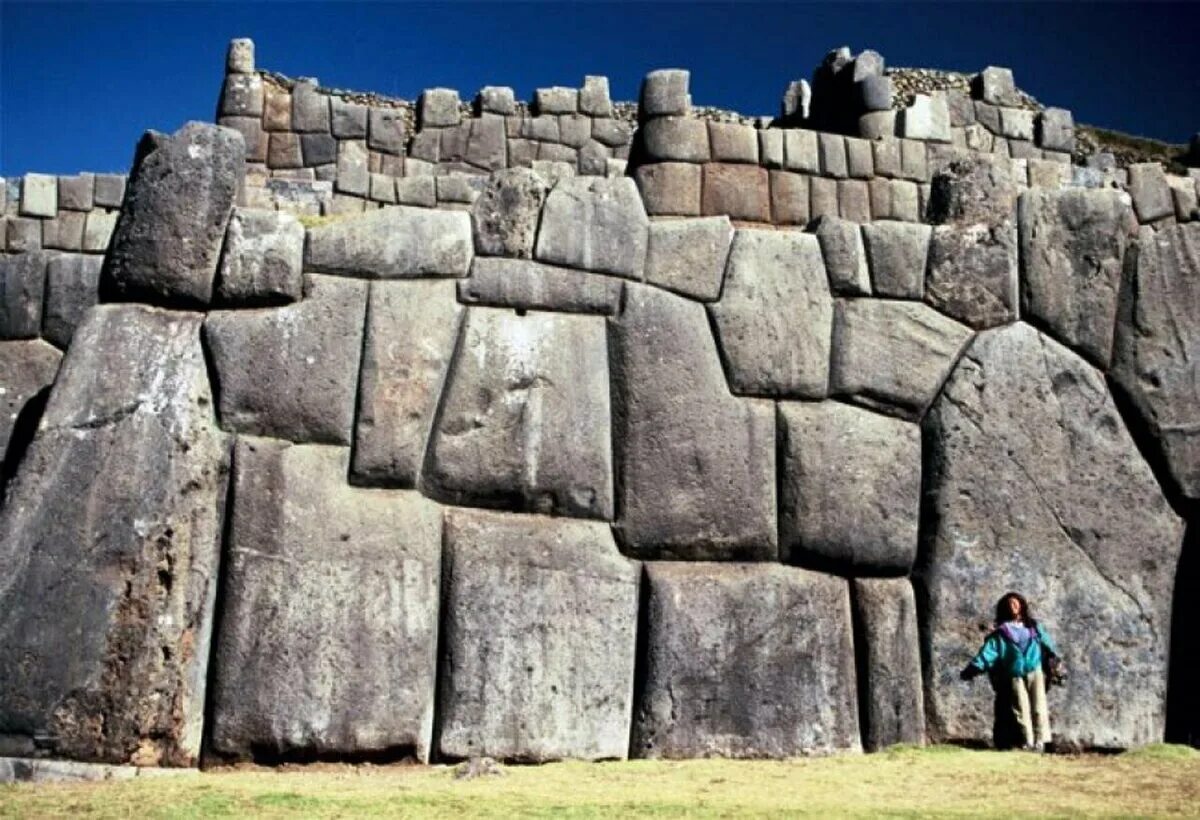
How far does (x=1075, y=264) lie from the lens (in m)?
7.51

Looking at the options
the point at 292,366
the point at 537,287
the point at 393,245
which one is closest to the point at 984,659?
the point at 537,287

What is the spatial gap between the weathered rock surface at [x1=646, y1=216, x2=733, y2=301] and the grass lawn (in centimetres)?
223

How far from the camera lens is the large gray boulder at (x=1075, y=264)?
7441 millimetres

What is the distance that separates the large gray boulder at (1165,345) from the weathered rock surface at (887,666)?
1.63 m

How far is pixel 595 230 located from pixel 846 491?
5.69 ft

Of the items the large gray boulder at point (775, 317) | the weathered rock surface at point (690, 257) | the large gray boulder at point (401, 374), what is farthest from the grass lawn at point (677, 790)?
the weathered rock surface at point (690, 257)

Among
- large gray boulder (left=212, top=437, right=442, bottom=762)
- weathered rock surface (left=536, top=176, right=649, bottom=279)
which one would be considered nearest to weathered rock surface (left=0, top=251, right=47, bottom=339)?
large gray boulder (left=212, top=437, right=442, bottom=762)

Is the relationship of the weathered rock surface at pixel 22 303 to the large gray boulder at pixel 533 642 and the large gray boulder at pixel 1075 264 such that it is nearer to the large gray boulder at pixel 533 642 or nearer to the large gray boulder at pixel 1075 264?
the large gray boulder at pixel 533 642

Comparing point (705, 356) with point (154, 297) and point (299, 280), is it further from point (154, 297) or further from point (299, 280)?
point (154, 297)

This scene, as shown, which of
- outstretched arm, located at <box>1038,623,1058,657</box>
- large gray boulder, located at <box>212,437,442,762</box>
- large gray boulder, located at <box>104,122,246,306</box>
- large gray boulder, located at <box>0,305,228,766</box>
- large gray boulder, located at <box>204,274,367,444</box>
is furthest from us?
outstretched arm, located at <box>1038,623,1058,657</box>

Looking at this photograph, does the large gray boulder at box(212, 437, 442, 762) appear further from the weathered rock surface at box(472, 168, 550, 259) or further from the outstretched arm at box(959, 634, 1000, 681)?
the outstretched arm at box(959, 634, 1000, 681)

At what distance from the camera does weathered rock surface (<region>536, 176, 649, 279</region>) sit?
7.02 meters

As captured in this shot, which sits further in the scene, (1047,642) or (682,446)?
(1047,642)

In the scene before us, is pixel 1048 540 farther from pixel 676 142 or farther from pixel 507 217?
pixel 676 142
